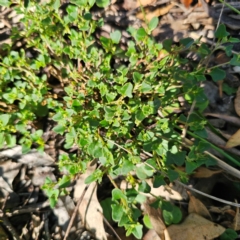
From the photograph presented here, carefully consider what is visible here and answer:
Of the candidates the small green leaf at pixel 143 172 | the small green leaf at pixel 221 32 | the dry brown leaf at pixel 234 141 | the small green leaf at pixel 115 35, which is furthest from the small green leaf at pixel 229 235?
the small green leaf at pixel 115 35

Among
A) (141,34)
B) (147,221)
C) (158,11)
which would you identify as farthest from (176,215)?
(158,11)

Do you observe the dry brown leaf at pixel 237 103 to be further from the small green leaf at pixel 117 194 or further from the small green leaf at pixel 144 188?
the small green leaf at pixel 117 194

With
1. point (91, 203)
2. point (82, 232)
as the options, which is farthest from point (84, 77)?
point (82, 232)

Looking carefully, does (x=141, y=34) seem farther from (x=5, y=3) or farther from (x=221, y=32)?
(x=5, y=3)

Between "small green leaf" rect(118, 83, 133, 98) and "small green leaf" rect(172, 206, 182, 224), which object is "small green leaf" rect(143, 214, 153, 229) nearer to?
"small green leaf" rect(172, 206, 182, 224)

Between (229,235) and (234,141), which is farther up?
(234,141)
